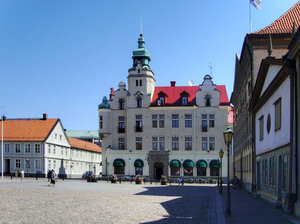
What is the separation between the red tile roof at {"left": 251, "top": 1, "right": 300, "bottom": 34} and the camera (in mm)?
28453

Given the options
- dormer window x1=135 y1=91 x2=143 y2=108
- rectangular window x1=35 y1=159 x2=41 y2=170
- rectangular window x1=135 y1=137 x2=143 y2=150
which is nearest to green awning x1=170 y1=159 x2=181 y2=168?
rectangular window x1=135 y1=137 x2=143 y2=150

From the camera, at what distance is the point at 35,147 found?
70.8 m

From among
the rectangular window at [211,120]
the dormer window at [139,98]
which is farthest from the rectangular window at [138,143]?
the rectangular window at [211,120]

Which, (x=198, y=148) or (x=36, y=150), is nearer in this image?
(x=198, y=148)

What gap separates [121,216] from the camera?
51.4ft

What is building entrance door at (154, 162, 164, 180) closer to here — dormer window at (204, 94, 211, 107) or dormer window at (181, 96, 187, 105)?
dormer window at (181, 96, 187, 105)

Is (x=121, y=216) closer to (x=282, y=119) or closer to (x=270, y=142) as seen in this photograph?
(x=282, y=119)

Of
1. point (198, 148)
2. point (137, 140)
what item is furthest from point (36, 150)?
point (198, 148)

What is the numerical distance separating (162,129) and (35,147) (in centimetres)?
2259

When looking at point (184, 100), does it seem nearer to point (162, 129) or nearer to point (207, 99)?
point (207, 99)

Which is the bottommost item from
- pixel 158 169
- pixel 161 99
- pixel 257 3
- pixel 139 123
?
pixel 158 169

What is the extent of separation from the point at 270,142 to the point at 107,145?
46.8m

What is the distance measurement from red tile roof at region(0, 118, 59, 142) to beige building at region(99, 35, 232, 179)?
1173cm

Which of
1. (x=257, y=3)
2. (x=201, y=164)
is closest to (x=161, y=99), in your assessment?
(x=201, y=164)
